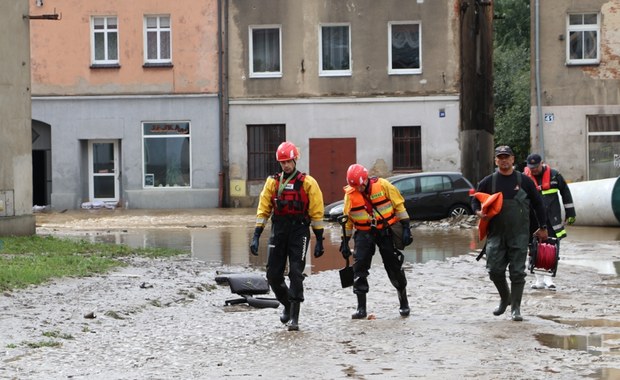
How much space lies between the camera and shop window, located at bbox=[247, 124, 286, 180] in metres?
40.2

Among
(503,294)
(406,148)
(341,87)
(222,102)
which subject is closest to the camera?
(503,294)

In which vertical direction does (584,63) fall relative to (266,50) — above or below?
below

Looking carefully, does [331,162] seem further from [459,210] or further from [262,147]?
[459,210]

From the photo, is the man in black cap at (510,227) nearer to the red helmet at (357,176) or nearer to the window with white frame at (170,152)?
the red helmet at (357,176)

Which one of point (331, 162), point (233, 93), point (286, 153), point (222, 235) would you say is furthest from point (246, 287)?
point (233, 93)

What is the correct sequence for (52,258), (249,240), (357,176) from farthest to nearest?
(249,240), (52,258), (357,176)

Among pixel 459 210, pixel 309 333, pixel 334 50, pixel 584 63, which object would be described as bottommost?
pixel 309 333

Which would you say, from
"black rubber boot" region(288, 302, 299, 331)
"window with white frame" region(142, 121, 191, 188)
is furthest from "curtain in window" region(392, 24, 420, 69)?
"black rubber boot" region(288, 302, 299, 331)

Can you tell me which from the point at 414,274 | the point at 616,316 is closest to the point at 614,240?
the point at 414,274

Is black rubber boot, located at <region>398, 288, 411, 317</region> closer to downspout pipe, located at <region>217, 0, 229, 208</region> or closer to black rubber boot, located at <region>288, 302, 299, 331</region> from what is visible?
black rubber boot, located at <region>288, 302, 299, 331</region>

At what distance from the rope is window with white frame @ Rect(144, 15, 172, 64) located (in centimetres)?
2758

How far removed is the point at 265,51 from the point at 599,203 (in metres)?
14.6

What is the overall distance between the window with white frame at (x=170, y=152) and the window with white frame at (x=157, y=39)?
86.4 inches

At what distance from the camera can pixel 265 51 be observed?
40.4 meters
